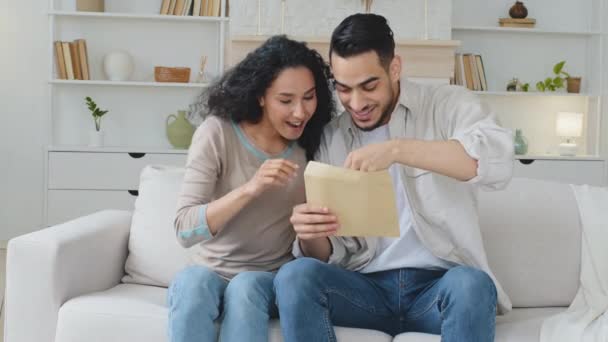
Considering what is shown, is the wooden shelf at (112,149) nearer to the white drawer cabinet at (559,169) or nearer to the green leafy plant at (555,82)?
the white drawer cabinet at (559,169)

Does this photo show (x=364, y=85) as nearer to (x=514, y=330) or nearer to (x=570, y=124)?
(x=514, y=330)

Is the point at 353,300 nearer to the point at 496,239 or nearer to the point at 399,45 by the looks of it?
the point at 496,239

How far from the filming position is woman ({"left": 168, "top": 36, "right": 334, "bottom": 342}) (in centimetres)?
202

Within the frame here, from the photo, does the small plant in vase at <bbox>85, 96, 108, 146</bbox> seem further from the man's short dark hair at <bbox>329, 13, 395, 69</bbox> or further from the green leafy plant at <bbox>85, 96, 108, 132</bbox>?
the man's short dark hair at <bbox>329, 13, 395, 69</bbox>

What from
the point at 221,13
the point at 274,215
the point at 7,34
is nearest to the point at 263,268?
the point at 274,215

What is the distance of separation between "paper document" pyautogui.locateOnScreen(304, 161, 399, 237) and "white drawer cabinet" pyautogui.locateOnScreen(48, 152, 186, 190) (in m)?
3.34

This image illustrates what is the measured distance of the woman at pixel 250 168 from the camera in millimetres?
2016

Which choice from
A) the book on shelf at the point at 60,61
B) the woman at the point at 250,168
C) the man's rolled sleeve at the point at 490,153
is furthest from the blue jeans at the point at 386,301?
the book on shelf at the point at 60,61

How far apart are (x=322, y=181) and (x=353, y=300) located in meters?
0.33

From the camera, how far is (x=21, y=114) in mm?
5395

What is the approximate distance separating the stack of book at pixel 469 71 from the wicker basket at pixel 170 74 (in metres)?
1.77

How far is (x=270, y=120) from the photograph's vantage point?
2229 mm

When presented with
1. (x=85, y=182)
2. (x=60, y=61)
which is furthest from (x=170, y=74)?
(x=85, y=182)

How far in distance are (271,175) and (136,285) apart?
29.2 inches
